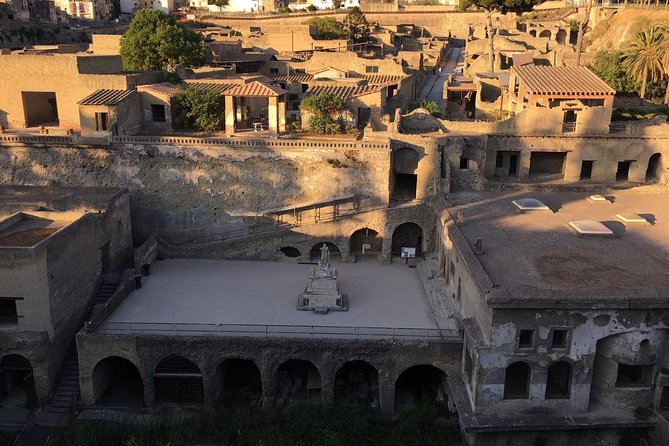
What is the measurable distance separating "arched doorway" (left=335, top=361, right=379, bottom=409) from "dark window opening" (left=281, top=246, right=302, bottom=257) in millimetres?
7837

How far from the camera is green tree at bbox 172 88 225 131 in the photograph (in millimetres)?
35375

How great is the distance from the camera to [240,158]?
104 feet

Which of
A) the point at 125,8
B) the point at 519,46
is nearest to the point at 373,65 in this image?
the point at 519,46

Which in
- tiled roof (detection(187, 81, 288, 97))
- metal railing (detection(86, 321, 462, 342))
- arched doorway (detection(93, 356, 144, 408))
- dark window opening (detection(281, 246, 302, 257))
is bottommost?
arched doorway (detection(93, 356, 144, 408))

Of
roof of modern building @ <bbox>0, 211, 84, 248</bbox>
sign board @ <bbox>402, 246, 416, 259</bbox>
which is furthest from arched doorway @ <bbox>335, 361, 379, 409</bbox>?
roof of modern building @ <bbox>0, 211, 84, 248</bbox>

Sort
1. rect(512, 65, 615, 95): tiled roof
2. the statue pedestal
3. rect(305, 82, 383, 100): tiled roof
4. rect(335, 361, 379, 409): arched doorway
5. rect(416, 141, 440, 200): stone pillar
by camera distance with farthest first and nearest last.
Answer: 1. rect(305, 82, 383, 100): tiled roof
2. rect(512, 65, 615, 95): tiled roof
3. rect(416, 141, 440, 200): stone pillar
4. the statue pedestal
5. rect(335, 361, 379, 409): arched doorway

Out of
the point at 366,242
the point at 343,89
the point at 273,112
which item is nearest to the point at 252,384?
the point at 366,242

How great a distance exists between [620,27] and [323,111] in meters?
42.3

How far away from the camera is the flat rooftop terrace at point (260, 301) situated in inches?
928

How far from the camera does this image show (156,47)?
45969mm

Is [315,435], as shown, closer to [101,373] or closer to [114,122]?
[101,373]

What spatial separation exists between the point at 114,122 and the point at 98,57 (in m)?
7.10

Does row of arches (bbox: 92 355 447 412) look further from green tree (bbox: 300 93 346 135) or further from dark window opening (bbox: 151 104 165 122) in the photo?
dark window opening (bbox: 151 104 165 122)

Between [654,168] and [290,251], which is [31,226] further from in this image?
[654,168]
